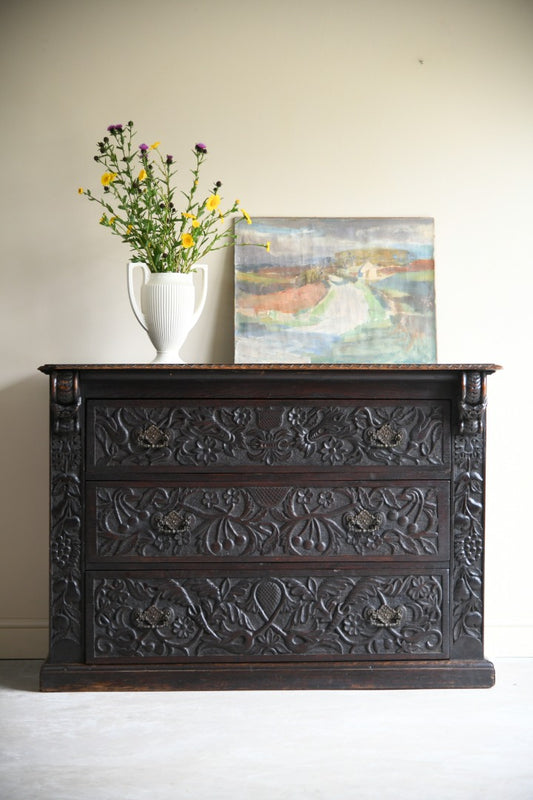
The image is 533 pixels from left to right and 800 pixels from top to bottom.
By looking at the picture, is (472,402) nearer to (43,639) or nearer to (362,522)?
(362,522)

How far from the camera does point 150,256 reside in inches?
97.8

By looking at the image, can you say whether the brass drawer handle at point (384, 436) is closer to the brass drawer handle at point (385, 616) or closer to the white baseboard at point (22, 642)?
the brass drawer handle at point (385, 616)

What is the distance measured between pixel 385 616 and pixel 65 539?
101 cm

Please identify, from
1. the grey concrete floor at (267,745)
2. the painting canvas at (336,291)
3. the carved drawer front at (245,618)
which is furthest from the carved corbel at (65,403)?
the grey concrete floor at (267,745)

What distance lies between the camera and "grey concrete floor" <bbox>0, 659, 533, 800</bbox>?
1.74 meters

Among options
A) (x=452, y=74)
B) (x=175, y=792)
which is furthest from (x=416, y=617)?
(x=452, y=74)

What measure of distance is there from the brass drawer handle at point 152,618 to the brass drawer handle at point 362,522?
24.1 inches

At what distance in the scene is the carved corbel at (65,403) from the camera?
2262 mm

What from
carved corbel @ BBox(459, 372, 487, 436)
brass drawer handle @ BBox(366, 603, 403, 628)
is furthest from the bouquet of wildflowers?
brass drawer handle @ BBox(366, 603, 403, 628)

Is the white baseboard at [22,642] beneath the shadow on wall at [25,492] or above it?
beneath

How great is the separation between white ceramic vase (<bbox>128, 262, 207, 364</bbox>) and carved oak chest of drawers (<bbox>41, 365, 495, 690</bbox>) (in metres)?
0.20

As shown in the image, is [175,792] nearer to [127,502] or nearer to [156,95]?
[127,502]

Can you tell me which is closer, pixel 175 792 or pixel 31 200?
pixel 175 792

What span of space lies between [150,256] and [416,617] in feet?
4.69
